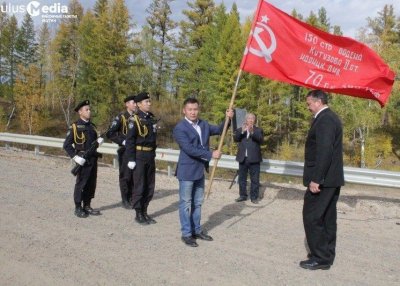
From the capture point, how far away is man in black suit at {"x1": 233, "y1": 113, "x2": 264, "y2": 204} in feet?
29.4

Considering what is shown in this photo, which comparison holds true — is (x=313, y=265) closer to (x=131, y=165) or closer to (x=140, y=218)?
(x=140, y=218)

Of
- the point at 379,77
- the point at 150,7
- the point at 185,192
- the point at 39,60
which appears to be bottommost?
the point at 185,192

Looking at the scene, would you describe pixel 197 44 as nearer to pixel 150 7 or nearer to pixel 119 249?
pixel 150 7

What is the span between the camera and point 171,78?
4528 centimetres

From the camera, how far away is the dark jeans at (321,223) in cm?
518

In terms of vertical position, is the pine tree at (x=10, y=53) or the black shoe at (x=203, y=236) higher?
the pine tree at (x=10, y=53)

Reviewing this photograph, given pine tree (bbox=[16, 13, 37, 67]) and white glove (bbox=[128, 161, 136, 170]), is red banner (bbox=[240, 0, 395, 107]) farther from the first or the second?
pine tree (bbox=[16, 13, 37, 67])

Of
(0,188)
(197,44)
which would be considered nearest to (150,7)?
(197,44)

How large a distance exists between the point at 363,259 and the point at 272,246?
1138 mm

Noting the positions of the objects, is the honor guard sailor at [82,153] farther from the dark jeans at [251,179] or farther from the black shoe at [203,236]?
the dark jeans at [251,179]

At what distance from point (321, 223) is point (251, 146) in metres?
3.95

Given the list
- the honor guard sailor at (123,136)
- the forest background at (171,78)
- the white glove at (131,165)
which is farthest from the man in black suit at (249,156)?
the forest background at (171,78)

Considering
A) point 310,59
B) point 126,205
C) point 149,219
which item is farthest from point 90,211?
point 310,59

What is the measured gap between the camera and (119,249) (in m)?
5.59
